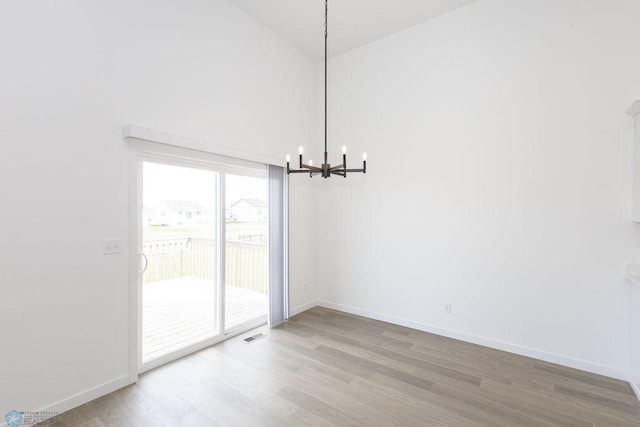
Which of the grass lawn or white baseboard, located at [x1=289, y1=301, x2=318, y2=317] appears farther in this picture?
white baseboard, located at [x1=289, y1=301, x2=318, y2=317]

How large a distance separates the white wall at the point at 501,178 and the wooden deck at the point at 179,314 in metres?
2.07

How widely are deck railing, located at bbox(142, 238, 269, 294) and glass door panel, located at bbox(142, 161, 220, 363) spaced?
0.01 meters

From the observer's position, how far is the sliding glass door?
9.84ft

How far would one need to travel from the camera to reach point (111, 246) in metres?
2.57

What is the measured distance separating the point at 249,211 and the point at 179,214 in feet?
3.20

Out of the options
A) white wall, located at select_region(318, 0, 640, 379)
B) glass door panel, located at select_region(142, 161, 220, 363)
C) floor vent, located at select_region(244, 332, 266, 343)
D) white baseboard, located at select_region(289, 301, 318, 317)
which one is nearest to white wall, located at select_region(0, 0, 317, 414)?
glass door panel, located at select_region(142, 161, 220, 363)

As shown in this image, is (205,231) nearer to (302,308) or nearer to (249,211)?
(249,211)

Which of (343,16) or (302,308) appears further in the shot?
(302,308)

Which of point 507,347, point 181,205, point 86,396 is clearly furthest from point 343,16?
point 86,396

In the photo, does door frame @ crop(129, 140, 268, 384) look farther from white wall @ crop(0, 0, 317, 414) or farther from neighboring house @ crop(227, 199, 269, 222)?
neighboring house @ crop(227, 199, 269, 222)

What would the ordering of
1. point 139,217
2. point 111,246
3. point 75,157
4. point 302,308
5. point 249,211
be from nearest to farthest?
point 75,157 → point 111,246 → point 139,217 → point 249,211 → point 302,308

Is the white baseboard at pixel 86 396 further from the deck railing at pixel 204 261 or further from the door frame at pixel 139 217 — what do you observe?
the deck railing at pixel 204 261

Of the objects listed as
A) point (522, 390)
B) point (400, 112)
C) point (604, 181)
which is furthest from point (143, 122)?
point (604, 181)

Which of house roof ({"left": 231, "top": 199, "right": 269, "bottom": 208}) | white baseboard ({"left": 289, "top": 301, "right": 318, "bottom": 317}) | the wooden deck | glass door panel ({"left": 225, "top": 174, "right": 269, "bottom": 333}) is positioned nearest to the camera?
the wooden deck
